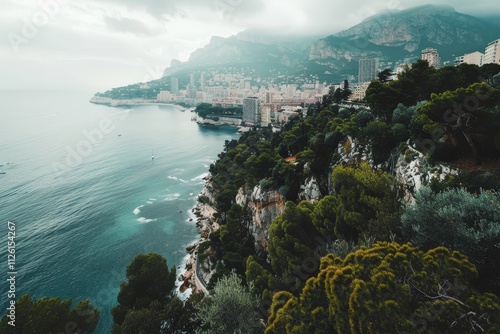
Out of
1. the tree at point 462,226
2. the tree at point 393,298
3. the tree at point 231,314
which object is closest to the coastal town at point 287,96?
the tree at point 462,226

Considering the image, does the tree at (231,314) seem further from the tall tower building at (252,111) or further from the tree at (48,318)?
the tall tower building at (252,111)

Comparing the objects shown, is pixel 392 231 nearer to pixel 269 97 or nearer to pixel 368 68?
pixel 269 97

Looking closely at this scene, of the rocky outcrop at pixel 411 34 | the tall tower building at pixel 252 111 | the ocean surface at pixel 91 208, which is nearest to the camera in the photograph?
the ocean surface at pixel 91 208

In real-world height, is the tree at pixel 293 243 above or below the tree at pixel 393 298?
below

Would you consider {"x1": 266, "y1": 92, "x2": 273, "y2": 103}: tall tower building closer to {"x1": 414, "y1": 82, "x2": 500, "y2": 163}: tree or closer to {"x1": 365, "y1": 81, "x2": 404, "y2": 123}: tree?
{"x1": 365, "y1": 81, "x2": 404, "y2": 123}: tree

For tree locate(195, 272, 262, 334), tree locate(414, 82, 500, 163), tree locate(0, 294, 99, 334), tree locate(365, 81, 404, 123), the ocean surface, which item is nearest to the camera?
tree locate(0, 294, 99, 334)

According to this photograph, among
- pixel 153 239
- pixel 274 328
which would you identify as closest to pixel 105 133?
pixel 153 239

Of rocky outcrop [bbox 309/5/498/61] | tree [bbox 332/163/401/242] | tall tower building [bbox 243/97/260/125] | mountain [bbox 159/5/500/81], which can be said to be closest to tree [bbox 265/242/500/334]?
tree [bbox 332/163/401/242]
